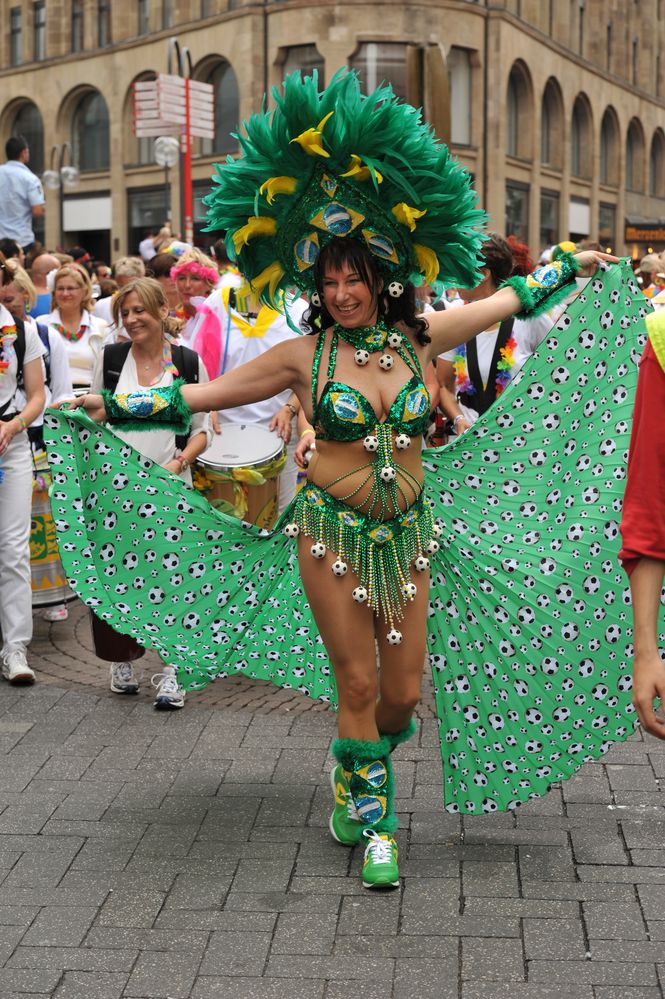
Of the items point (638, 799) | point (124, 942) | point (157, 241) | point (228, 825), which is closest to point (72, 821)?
point (228, 825)

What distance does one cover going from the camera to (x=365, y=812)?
15.0 feet

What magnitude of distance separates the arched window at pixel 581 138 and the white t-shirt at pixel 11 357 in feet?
155

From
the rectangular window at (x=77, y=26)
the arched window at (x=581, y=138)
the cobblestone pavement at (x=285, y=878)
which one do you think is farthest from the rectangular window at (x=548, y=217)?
the cobblestone pavement at (x=285, y=878)

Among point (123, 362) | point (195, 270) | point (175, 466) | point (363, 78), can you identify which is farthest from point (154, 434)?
point (363, 78)

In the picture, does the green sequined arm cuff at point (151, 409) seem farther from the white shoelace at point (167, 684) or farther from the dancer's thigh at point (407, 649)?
the white shoelace at point (167, 684)

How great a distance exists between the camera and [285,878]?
449cm

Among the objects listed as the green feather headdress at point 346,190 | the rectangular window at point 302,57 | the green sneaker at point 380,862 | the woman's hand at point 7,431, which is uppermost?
the rectangular window at point 302,57

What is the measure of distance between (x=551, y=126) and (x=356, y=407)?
47.0 metres

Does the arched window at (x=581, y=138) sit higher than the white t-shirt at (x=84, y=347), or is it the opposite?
the arched window at (x=581, y=138)

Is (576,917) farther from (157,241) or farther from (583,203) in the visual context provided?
(583,203)

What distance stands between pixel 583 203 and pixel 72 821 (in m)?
50.7

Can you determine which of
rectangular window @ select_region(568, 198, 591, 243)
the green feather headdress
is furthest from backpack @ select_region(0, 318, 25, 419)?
rectangular window @ select_region(568, 198, 591, 243)

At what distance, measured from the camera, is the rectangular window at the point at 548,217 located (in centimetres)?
4934

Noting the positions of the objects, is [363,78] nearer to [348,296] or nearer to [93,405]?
[93,405]
